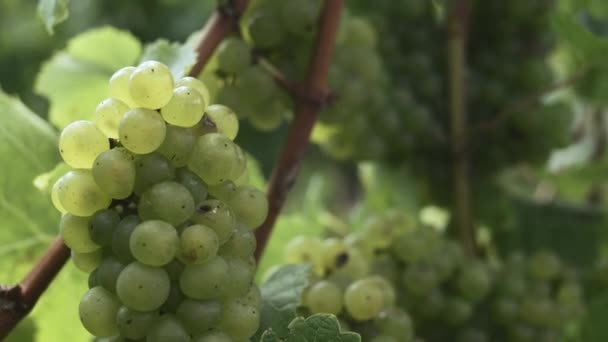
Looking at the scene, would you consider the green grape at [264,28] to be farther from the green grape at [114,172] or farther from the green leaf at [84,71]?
the green grape at [114,172]

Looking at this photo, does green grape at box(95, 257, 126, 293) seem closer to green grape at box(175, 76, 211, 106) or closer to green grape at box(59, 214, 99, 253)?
green grape at box(59, 214, 99, 253)

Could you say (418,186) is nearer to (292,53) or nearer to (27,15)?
(292,53)

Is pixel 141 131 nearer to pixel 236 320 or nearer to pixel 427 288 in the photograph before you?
pixel 236 320

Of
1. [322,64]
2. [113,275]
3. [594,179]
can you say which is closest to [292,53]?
[322,64]

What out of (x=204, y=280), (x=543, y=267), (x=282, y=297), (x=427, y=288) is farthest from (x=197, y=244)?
(x=543, y=267)

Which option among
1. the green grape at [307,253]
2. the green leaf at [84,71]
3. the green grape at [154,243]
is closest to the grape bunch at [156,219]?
the green grape at [154,243]
